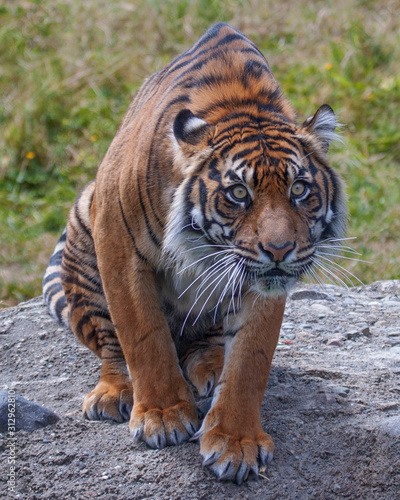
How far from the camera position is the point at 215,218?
2381 millimetres

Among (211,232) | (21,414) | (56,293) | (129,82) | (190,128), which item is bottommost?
(21,414)

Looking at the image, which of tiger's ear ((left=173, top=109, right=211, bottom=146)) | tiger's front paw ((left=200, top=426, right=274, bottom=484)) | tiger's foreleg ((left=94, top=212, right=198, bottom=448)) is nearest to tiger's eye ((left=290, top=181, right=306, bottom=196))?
tiger's ear ((left=173, top=109, right=211, bottom=146))

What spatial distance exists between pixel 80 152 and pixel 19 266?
5.19 feet

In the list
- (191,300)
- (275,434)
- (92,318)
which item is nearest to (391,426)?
(275,434)

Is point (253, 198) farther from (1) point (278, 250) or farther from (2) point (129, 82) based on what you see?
(2) point (129, 82)

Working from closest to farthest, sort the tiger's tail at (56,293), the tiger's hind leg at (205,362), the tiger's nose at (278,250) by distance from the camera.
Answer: the tiger's nose at (278,250)
the tiger's hind leg at (205,362)
the tiger's tail at (56,293)

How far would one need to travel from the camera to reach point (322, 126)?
2.53 metres

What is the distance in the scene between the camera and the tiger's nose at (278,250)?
220cm

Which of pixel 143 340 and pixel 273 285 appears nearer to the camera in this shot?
pixel 273 285

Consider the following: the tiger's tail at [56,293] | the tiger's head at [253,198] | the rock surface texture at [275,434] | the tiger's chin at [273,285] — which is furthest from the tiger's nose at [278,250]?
the tiger's tail at [56,293]

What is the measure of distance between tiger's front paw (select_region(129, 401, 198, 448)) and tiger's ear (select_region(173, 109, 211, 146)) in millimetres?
974

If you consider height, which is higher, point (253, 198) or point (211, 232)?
point (253, 198)

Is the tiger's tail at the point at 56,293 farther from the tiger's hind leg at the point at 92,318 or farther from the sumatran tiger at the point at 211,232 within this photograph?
the sumatran tiger at the point at 211,232

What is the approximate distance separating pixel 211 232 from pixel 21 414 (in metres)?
0.98
